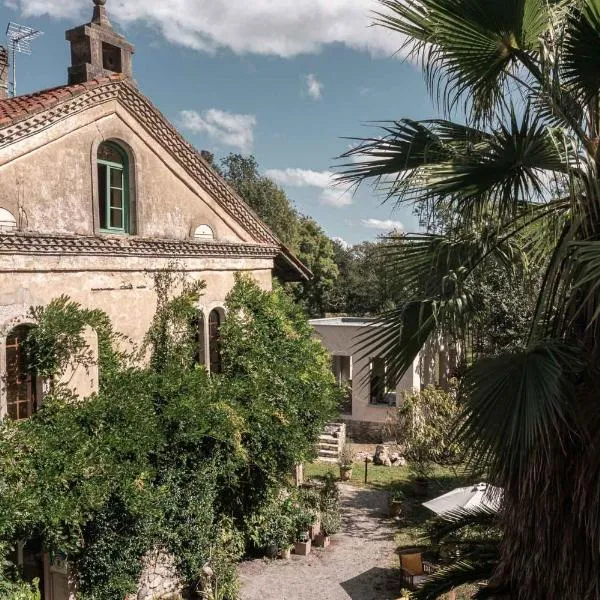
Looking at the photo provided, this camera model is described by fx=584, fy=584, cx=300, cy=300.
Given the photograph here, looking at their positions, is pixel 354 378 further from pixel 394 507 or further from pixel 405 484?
pixel 394 507

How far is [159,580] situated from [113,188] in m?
7.76

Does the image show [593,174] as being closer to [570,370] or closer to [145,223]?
[570,370]

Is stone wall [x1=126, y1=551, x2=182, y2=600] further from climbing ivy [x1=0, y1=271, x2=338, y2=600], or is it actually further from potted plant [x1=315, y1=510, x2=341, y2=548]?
potted plant [x1=315, y1=510, x2=341, y2=548]

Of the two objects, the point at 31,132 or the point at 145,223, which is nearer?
the point at 31,132

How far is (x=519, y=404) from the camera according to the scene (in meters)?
3.98

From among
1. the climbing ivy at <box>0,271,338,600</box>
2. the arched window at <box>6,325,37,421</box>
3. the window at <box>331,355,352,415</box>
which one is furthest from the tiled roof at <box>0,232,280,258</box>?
the window at <box>331,355,352,415</box>

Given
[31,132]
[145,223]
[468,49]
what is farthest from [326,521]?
[468,49]

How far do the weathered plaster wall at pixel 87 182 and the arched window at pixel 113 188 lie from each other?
162mm

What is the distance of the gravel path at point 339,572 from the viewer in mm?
12742

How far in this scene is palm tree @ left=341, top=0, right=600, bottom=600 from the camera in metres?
4.10

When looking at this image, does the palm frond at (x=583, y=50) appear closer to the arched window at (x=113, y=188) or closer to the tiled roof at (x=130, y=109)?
the tiled roof at (x=130, y=109)

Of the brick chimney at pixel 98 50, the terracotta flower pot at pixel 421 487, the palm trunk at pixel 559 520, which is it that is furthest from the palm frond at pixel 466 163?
the terracotta flower pot at pixel 421 487

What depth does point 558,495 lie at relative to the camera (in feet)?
14.5

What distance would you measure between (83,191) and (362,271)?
3551 cm
